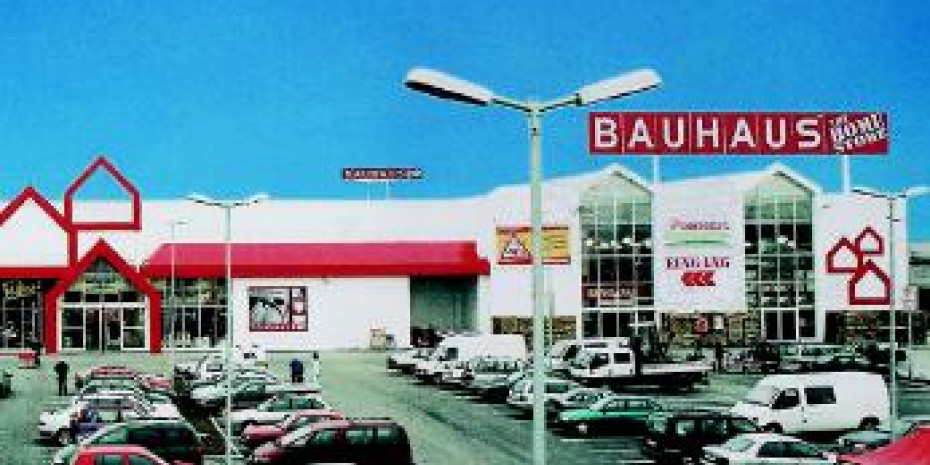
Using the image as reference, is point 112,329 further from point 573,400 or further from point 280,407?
point 573,400

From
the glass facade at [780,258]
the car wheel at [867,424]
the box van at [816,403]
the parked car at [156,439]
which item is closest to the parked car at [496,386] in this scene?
the box van at [816,403]

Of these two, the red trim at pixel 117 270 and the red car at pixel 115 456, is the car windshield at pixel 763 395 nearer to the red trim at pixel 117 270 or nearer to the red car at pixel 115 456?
the red car at pixel 115 456

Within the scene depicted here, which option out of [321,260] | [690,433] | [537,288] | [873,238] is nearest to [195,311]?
[321,260]

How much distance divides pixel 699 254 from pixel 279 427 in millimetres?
42631

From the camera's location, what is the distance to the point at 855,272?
8112 cm

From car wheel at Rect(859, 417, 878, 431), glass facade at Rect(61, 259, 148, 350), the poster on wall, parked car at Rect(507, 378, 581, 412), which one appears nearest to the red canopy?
car wheel at Rect(859, 417, 878, 431)

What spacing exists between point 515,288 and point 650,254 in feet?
26.7

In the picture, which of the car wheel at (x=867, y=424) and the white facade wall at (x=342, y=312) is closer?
the car wheel at (x=867, y=424)

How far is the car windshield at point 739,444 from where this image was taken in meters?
34.4

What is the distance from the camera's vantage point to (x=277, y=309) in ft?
277

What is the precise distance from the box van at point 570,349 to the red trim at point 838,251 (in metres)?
19.4

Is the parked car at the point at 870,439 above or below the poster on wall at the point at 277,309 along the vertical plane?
below

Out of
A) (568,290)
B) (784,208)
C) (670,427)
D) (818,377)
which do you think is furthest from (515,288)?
(670,427)

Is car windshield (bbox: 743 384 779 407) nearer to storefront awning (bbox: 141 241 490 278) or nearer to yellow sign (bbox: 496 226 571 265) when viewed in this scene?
yellow sign (bbox: 496 226 571 265)
